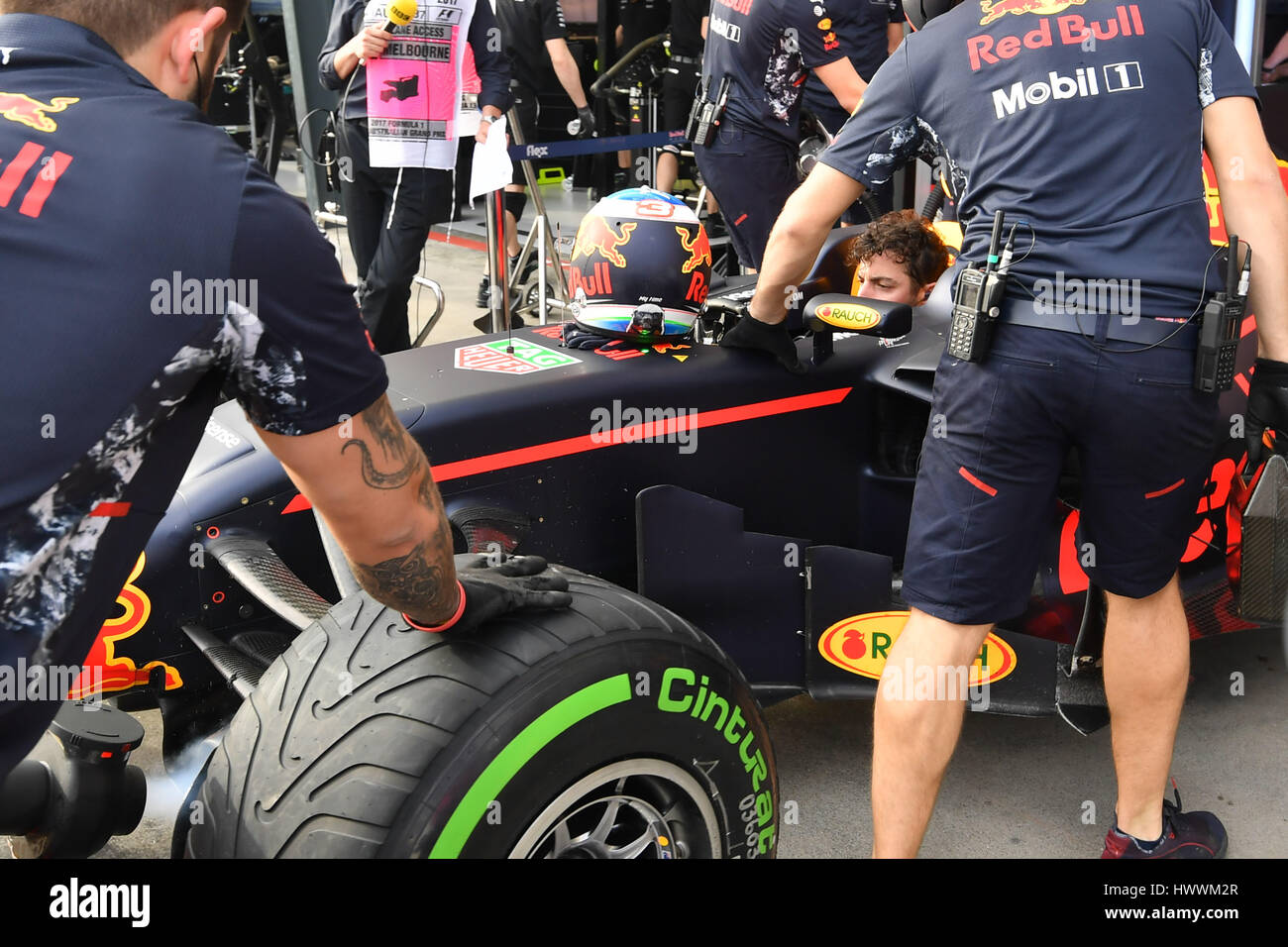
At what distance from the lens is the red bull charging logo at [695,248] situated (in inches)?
116

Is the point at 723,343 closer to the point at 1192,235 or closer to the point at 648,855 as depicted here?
the point at 1192,235

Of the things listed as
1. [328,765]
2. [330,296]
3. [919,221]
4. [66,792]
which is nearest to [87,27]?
[330,296]

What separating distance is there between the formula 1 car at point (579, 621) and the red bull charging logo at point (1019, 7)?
1.98 feet

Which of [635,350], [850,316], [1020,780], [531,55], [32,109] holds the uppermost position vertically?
[531,55]

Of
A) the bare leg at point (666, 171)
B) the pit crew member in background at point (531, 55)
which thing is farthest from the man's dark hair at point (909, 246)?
the pit crew member in background at point (531, 55)

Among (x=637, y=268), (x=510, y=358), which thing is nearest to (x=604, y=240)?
(x=637, y=268)

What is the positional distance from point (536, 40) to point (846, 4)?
3979 millimetres

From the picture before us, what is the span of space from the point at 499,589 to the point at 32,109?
824mm

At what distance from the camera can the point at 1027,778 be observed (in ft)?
9.88

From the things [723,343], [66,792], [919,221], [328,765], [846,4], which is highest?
[846,4]

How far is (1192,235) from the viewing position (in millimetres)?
2221

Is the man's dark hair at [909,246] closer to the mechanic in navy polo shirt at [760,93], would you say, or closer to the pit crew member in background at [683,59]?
the mechanic in navy polo shirt at [760,93]

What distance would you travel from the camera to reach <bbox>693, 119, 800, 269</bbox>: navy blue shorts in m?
4.60

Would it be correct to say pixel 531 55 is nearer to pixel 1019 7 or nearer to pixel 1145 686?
pixel 1019 7
